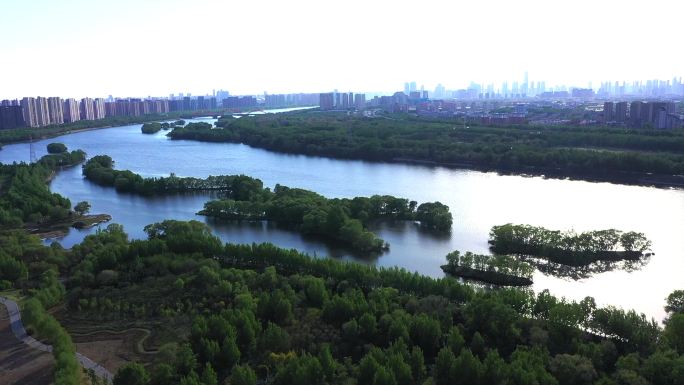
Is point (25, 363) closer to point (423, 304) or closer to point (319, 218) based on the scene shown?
point (423, 304)

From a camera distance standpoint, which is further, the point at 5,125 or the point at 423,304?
the point at 5,125

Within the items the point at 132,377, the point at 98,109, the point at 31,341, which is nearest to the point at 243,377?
the point at 132,377

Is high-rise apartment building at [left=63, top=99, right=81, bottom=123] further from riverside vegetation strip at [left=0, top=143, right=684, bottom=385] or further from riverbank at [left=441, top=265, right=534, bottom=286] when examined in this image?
riverbank at [left=441, top=265, right=534, bottom=286]

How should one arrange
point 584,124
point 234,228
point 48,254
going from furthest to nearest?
point 584,124 → point 234,228 → point 48,254

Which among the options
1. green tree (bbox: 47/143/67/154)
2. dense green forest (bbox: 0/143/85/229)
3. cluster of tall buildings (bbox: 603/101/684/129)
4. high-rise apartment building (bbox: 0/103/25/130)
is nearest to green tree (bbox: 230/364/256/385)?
dense green forest (bbox: 0/143/85/229)

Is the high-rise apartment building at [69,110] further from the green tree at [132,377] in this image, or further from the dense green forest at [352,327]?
the green tree at [132,377]

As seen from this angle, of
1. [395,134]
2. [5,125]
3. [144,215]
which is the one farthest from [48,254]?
[5,125]

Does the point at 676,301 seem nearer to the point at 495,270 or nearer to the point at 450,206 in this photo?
the point at 495,270

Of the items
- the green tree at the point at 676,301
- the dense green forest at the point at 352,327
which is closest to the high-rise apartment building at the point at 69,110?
the dense green forest at the point at 352,327
